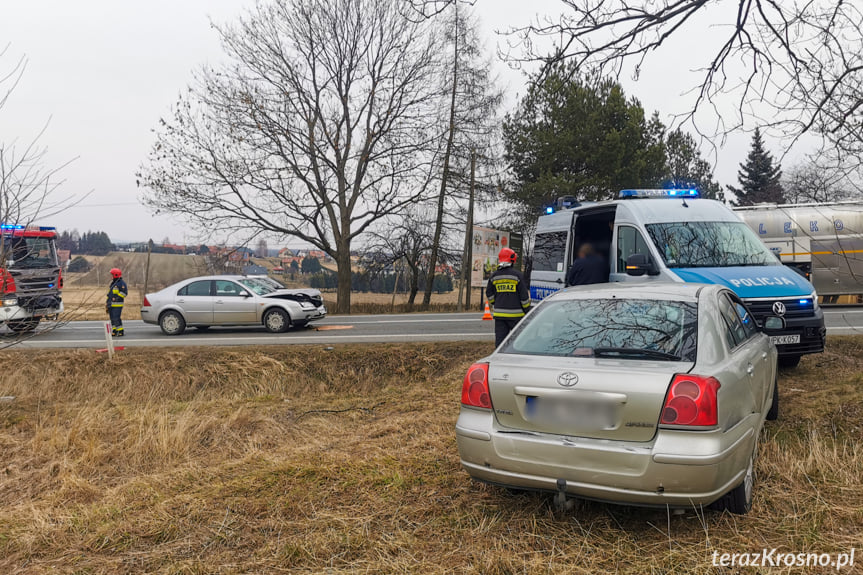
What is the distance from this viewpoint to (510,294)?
8.12m

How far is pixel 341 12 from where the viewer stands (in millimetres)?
23953

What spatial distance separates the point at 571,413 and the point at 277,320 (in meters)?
12.3

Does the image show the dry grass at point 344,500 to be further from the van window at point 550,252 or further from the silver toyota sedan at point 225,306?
the silver toyota sedan at point 225,306

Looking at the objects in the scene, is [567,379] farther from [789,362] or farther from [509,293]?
[789,362]

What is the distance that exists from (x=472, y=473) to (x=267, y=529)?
1.40 meters

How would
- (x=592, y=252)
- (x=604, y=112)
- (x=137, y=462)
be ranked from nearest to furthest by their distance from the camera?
(x=137, y=462)
(x=592, y=252)
(x=604, y=112)

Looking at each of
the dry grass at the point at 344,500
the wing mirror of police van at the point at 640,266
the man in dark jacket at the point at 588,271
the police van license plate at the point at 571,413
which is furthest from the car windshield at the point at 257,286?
the police van license plate at the point at 571,413

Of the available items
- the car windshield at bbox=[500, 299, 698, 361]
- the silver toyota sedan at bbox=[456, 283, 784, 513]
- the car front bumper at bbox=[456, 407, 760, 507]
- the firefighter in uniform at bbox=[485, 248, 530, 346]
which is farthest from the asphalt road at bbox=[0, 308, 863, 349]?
the car front bumper at bbox=[456, 407, 760, 507]

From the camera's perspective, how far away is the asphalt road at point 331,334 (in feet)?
42.1

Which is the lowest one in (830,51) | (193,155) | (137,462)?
(137,462)

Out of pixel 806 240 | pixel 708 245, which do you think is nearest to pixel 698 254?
pixel 708 245

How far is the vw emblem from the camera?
3.39 m

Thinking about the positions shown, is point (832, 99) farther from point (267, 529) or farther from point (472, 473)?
point (267, 529)

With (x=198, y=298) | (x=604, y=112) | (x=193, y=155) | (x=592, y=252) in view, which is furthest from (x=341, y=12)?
(x=592, y=252)
